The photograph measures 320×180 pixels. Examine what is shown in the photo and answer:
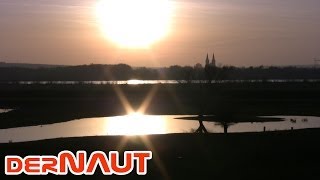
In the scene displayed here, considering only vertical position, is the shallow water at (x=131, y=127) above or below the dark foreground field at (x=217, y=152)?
above

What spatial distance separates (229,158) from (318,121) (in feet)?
93.0

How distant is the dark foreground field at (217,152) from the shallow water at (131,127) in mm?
7894

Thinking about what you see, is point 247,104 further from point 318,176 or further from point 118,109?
point 318,176

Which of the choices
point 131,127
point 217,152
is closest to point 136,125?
point 131,127

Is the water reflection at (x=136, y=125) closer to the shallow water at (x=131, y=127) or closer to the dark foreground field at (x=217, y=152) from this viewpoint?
the shallow water at (x=131, y=127)

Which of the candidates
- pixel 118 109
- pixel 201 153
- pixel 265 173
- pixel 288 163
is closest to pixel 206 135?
pixel 201 153

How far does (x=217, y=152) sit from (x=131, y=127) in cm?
2094

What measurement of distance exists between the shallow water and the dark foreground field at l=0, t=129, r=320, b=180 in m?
7.89

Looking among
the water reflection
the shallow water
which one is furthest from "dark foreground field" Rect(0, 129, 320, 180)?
the water reflection

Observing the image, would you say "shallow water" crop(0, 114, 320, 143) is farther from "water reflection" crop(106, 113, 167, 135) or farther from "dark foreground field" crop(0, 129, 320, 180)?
"dark foreground field" crop(0, 129, 320, 180)

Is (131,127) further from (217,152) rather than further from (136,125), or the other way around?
(217,152)

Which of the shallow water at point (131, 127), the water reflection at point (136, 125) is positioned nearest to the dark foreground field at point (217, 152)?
the shallow water at point (131, 127)

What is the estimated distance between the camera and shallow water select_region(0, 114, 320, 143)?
4109 cm

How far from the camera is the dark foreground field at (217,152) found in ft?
68.6
